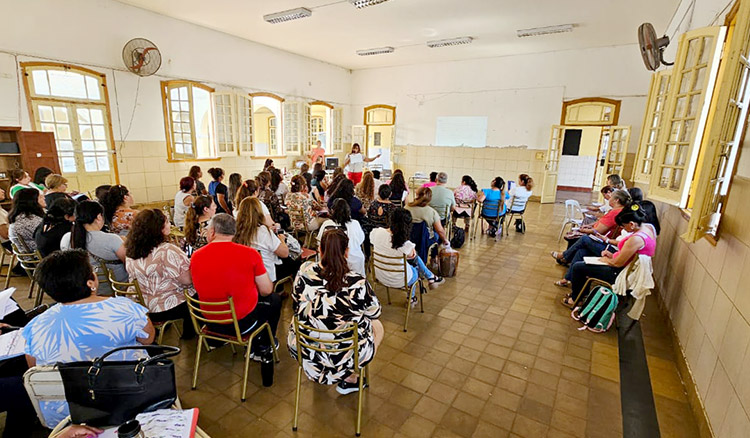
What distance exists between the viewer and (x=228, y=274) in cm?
220

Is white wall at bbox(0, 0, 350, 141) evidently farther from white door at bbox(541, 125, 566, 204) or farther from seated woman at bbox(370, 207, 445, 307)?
white door at bbox(541, 125, 566, 204)

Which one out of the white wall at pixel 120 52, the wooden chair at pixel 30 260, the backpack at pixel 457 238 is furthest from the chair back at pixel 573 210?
the white wall at pixel 120 52

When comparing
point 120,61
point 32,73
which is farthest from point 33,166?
point 120,61

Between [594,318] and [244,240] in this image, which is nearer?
[244,240]

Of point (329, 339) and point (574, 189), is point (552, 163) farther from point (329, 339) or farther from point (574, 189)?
point (329, 339)

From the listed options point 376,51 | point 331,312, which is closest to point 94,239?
point 331,312

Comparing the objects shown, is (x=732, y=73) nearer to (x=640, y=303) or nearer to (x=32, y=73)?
(x=640, y=303)

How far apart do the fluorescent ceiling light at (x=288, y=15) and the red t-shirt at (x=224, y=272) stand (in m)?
5.96

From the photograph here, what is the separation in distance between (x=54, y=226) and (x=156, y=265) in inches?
59.5

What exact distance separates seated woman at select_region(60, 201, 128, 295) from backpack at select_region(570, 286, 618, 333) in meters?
4.12

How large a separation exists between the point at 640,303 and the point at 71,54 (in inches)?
351

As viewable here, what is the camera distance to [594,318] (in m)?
3.23

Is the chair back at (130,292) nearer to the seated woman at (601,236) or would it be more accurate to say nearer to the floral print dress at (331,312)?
the floral print dress at (331,312)

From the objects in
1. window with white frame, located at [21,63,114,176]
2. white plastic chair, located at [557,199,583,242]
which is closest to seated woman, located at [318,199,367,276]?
white plastic chair, located at [557,199,583,242]
